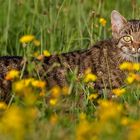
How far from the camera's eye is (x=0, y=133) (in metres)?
4.41

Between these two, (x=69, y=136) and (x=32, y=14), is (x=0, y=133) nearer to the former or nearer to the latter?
(x=69, y=136)

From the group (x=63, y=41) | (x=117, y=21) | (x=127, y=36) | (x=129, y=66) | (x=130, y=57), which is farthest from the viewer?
(x=63, y=41)

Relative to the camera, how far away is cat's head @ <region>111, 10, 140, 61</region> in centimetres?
718

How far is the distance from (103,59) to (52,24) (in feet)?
3.76

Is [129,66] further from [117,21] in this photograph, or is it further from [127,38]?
[117,21]

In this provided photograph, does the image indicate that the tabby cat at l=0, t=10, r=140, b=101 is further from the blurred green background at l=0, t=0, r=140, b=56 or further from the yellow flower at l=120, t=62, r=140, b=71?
the yellow flower at l=120, t=62, r=140, b=71

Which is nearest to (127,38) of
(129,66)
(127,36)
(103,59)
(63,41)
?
(127,36)

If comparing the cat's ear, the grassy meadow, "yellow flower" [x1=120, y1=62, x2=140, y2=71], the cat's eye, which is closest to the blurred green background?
the grassy meadow

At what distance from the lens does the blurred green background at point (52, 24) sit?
816 centimetres

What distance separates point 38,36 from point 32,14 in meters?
0.36

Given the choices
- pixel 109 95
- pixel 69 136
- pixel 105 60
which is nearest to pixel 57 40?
pixel 105 60

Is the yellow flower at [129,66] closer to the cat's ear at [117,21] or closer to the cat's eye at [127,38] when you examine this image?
the cat's eye at [127,38]

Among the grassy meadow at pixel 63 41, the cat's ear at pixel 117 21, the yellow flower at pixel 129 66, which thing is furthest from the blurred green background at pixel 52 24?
the yellow flower at pixel 129 66

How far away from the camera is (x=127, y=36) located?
7383 millimetres
